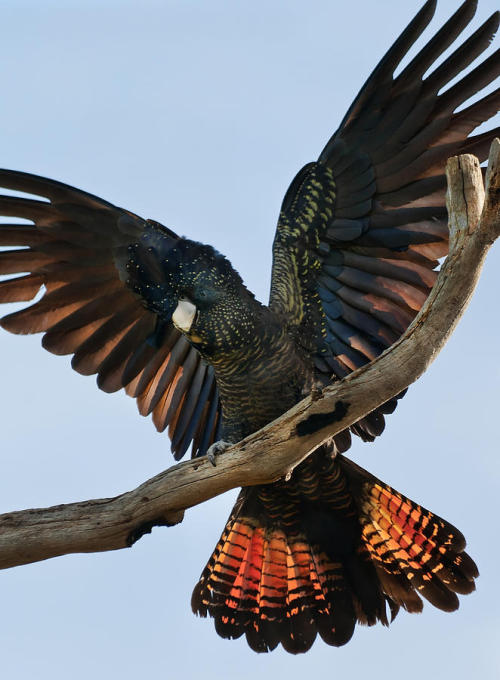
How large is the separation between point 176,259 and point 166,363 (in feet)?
4.76

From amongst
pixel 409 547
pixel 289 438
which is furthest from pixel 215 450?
pixel 409 547

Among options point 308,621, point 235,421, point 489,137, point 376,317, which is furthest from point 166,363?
point 489,137

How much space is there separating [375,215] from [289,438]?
200cm

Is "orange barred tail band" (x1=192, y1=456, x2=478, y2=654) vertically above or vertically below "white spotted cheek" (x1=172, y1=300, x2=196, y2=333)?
below

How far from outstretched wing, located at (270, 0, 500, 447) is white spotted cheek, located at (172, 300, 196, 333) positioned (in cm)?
73

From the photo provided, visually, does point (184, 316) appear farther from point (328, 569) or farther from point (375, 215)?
point (328, 569)

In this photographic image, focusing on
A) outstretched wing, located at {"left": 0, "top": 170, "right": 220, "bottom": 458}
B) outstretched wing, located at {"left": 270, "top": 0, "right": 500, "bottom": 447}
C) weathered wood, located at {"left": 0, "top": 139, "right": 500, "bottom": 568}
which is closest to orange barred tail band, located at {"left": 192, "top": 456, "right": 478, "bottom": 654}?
outstretched wing, located at {"left": 270, "top": 0, "right": 500, "bottom": 447}

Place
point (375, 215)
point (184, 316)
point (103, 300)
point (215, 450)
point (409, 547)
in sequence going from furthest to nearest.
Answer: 1. point (103, 300)
2. point (409, 547)
3. point (375, 215)
4. point (184, 316)
5. point (215, 450)

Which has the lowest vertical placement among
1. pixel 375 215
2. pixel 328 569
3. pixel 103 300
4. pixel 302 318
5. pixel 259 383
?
pixel 328 569

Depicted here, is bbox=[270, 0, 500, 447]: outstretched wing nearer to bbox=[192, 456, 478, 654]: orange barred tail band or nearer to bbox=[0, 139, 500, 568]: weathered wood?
bbox=[192, 456, 478, 654]: orange barred tail band

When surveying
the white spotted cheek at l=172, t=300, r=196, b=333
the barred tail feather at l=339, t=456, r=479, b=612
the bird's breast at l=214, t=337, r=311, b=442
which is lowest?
the barred tail feather at l=339, t=456, r=479, b=612

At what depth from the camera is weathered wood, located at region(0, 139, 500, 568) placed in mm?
5129

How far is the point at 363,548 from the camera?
22.9ft

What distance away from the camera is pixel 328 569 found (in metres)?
7.00
